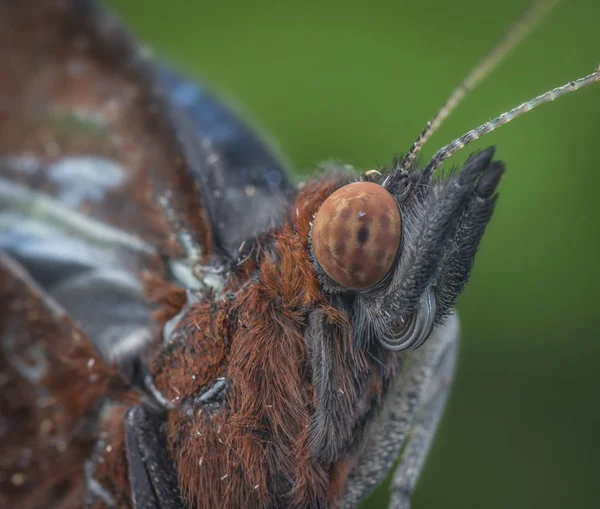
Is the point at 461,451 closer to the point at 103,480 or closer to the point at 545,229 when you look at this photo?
the point at 545,229

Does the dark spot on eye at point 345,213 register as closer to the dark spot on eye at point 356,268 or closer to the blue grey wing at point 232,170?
the dark spot on eye at point 356,268

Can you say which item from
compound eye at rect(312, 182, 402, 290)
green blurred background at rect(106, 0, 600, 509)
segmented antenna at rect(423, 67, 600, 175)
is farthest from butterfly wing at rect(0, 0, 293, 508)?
green blurred background at rect(106, 0, 600, 509)

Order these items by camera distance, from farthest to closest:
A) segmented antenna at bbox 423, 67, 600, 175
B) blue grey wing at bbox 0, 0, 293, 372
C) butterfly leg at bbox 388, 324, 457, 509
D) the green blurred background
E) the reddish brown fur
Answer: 1. the green blurred background
2. blue grey wing at bbox 0, 0, 293, 372
3. butterfly leg at bbox 388, 324, 457, 509
4. the reddish brown fur
5. segmented antenna at bbox 423, 67, 600, 175

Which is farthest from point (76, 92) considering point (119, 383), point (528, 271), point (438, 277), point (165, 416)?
point (528, 271)

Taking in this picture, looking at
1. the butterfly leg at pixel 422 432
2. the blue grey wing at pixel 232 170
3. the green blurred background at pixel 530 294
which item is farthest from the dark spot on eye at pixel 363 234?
the green blurred background at pixel 530 294

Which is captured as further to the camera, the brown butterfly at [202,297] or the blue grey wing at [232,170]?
the blue grey wing at [232,170]

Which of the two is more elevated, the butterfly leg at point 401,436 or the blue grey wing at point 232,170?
the blue grey wing at point 232,170

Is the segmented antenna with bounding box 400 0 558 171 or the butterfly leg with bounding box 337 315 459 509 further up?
the segmented antenna with bounding box 400 0 558 171

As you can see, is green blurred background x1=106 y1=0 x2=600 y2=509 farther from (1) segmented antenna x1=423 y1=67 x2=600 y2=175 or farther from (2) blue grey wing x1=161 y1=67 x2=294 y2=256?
(1) segmented antenna x1=423 y1=67 x2=600 y2=175
